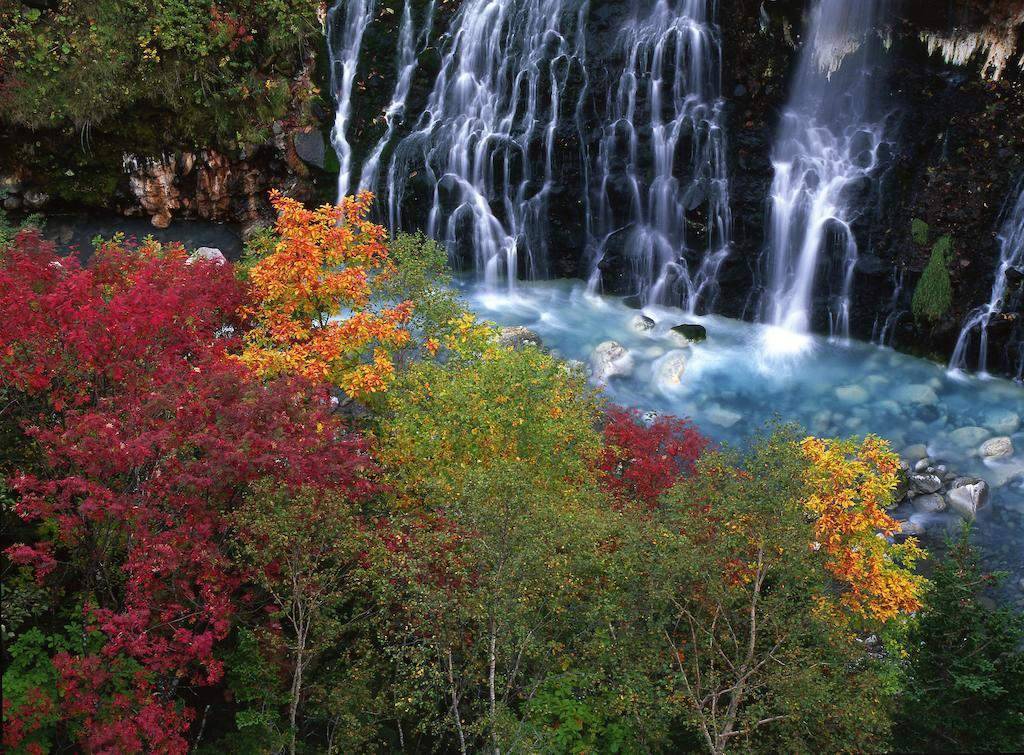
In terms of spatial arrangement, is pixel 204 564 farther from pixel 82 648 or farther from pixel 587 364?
pixel 587 364

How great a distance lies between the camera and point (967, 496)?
21359 millimetres

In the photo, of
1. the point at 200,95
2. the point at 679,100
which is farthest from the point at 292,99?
the point at 679,100

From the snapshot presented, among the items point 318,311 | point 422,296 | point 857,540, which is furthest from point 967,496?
point 318,311

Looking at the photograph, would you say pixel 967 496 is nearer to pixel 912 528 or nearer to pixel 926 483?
pixel 926 483

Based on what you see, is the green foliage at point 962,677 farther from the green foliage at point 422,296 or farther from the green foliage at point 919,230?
the green foliage at point 919,230

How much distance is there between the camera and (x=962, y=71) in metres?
25.3

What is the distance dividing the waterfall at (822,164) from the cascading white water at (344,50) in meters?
14.6

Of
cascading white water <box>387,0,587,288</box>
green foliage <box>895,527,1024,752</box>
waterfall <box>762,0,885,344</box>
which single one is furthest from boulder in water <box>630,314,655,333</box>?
green foliage <box>895,527,1024,752</box>

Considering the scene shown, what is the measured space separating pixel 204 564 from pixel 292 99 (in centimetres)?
2232

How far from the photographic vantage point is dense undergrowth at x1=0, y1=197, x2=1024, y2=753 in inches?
413

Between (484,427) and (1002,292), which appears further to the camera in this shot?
(1002,292)

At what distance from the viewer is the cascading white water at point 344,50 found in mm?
30031

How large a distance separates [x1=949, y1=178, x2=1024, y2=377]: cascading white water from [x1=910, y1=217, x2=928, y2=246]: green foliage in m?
1.98

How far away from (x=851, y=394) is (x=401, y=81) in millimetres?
18346
